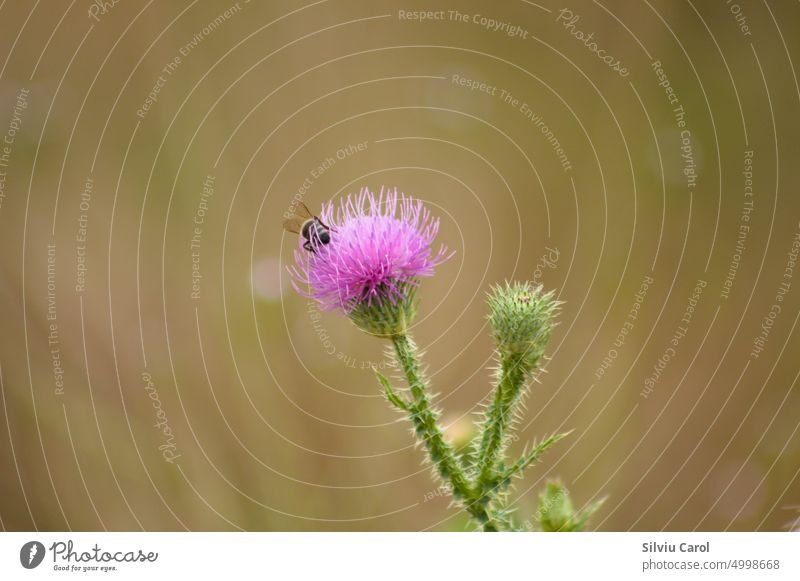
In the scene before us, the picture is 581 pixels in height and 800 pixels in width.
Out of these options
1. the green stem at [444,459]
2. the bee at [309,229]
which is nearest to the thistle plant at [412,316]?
the green stem at [444,459]

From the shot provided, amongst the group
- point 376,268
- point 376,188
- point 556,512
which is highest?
point 376,188

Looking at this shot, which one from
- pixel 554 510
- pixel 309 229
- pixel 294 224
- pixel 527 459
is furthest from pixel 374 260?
pixel 554 510

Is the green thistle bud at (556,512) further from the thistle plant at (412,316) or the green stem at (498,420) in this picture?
the green stem at (498,420)

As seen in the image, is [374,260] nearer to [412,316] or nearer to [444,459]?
[412,316]

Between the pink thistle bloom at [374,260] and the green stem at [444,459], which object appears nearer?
the green stem at [444,459]

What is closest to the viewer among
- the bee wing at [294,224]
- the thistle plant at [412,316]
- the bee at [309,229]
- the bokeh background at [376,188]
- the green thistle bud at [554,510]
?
the thistle plant at [412,316]

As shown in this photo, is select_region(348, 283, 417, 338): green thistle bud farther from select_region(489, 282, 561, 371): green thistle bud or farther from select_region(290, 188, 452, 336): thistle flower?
select_region(489, 282, 561, 371): green thistle bud
